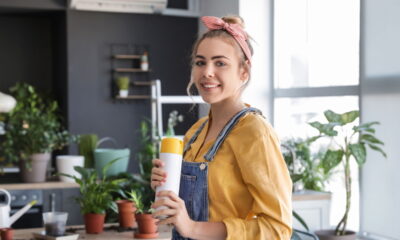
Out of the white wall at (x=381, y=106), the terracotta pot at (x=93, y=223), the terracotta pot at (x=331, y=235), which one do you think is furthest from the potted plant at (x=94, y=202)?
the white wall at (x=381, y=106)

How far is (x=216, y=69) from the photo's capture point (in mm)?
1439

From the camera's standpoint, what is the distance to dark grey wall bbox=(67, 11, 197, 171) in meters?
6.70

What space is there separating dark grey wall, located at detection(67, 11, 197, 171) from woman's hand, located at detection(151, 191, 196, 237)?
546cm

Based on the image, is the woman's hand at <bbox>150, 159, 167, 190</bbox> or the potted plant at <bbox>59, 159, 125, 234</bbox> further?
the potted plant at <bbox>59, 159, 125, 234</bbox>

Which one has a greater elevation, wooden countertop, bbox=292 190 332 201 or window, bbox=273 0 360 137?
window, bbox=273 0 360 137

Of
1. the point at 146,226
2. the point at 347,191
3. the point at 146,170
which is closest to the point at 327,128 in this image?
the point at 347,191

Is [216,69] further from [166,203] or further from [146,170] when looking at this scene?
[146,170]

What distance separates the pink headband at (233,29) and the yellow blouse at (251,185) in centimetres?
17

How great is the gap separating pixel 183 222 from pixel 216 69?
379 mm

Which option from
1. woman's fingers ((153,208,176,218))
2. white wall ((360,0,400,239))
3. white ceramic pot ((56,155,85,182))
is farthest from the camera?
white ceramic pot ((56,155,85,182))

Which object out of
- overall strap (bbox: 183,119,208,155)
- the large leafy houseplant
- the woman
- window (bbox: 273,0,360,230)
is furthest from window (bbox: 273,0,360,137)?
the woman

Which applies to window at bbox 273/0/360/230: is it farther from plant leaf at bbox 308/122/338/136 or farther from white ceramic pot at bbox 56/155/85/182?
white ceramic pot at bbox 56/155/85/182

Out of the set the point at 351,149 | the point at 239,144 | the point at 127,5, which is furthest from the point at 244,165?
the point at 127,5

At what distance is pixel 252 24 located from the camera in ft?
18.3
